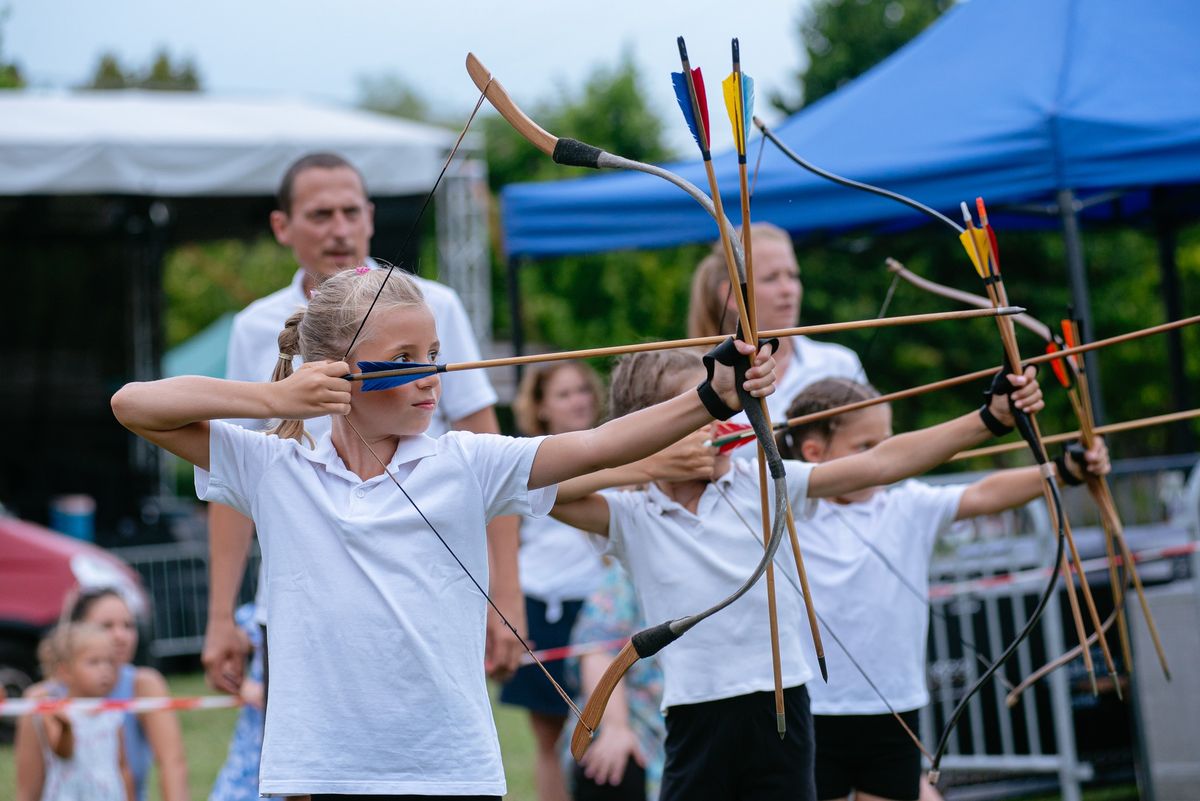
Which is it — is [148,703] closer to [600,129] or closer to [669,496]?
[669,496]

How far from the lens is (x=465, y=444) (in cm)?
249

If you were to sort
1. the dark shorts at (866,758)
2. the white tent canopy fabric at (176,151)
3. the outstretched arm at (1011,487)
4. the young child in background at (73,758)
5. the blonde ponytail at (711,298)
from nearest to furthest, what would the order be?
the outstretched arm at (1011,487), the dark shorts at (866,758), the blonde ponytail at (711,298), the young child in background at (73,758), the white tent canopy fabric at (176,151)

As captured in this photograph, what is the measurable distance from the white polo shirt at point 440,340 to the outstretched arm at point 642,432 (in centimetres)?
94

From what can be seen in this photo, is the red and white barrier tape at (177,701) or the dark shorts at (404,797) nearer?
the dark shorts at (404,797)

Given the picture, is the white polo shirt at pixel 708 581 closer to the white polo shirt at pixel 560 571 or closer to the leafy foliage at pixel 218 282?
the white polo shirt at pixel 560 571

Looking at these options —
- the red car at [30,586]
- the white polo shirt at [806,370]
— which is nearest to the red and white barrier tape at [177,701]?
the white polo shirt at [806,370]

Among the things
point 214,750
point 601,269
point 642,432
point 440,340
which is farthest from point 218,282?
point 642,432

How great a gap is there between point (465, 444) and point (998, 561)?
346cm

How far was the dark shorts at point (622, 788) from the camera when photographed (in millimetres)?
4316

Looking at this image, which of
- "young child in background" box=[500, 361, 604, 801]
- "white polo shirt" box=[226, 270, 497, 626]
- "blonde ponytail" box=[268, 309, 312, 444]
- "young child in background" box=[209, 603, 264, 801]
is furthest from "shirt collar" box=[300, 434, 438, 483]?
"young child in background" box=[500, 361, 604, 801]

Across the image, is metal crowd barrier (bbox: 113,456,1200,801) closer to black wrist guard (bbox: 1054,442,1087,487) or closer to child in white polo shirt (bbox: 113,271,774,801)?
black wrist guard (bbox: 1054,442,1087,487)

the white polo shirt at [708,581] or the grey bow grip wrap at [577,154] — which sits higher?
the grey bow grip wrap at [577,154]

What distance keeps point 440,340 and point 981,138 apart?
2207 mm

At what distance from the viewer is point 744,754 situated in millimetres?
2834
